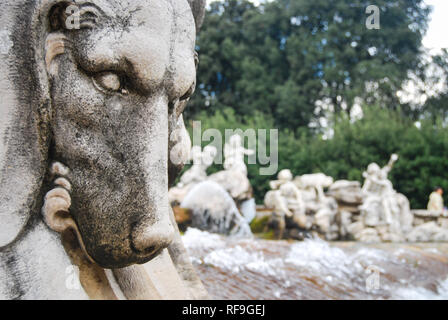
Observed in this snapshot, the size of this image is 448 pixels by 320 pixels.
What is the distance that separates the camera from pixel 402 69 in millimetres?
25422

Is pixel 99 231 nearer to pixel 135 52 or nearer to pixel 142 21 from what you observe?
pixel 135 52

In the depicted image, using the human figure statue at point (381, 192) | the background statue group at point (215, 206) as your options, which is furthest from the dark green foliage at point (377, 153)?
the background statue group at point (215, 206)

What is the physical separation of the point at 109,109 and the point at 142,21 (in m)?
0.33

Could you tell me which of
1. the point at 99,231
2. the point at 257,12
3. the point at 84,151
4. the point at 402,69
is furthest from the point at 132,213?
the point at 257,12

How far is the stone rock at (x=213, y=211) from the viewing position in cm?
953

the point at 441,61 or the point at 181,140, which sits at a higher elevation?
the point at 441,61

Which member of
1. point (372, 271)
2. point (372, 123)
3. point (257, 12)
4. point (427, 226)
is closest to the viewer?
point (372, 271)

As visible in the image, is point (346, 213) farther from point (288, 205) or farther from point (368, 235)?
point (288, 205)

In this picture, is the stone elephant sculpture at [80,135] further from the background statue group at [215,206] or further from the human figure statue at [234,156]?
the human figure statue at [234,156]

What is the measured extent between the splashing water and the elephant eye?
2104 millimetres

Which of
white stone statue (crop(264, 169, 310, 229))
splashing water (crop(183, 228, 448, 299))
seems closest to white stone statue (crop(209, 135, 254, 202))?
white stone statue (crop(264, 169, 310, 229))

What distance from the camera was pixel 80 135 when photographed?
1439 millimetres

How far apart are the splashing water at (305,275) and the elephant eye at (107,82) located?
2.10 metres

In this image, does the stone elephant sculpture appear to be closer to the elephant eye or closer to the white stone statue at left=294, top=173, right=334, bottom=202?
the elephant eye
